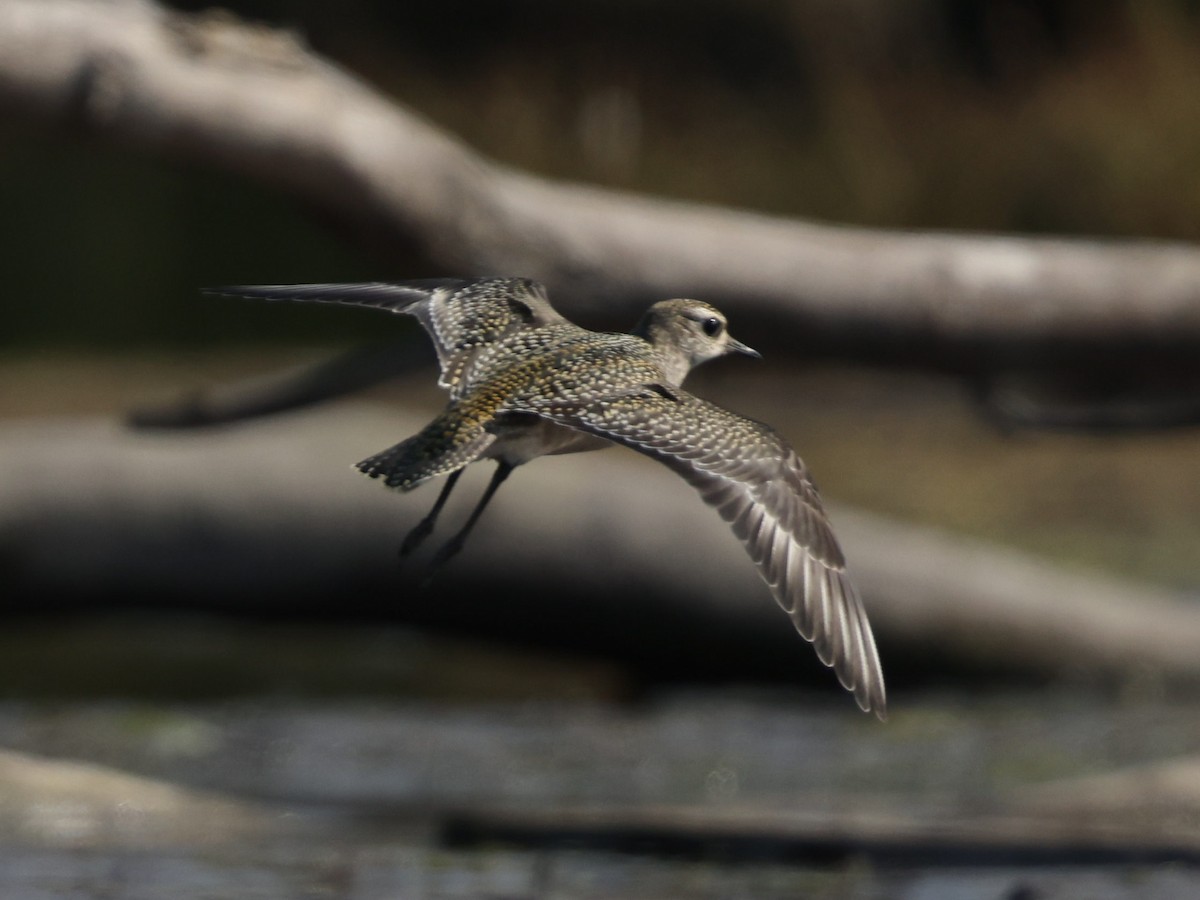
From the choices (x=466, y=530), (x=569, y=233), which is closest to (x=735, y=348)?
(x=466, y=530)

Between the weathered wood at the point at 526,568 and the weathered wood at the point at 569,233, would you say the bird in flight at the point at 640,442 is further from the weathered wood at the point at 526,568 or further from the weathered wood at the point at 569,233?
the weathered wood at the point at 526,568

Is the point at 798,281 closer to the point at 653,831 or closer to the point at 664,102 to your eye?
the point at 653,831

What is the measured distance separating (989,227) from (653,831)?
20.7 feet

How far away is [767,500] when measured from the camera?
3.23m

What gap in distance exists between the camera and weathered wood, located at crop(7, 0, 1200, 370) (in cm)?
491

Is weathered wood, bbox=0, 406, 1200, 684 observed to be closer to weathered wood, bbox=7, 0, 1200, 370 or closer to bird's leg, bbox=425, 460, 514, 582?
weathered wood, bbox=7, 0, 1200, 370

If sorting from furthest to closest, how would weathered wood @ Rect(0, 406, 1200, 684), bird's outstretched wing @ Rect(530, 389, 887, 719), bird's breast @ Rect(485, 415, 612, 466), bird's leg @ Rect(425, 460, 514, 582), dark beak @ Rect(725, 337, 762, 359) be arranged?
weathered wood @ Rect(0, 406, 1200, 684) < dark beak @ Rect(725, 337, 762, 359) < bird's leg @ Rect(425, 460, 514, 582) < bird's breast @ Rect(485, 415, 612, 466) < bird's outstretched wing @ Rect(530, 389, 887, 719)

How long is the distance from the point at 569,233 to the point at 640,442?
2.06 meters

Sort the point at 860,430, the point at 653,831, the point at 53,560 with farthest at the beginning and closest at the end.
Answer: the point at 860,430
the point at 53,560
the point at 653,831

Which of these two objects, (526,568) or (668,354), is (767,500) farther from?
(526,568)

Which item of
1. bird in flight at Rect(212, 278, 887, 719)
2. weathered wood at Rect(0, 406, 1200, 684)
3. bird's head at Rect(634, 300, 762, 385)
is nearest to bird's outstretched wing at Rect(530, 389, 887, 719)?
bird in flight at Rect(212, 278, 887, 719)

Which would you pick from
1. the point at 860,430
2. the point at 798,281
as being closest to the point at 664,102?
the point at 860,430

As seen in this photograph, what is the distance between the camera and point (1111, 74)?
36.6 ft

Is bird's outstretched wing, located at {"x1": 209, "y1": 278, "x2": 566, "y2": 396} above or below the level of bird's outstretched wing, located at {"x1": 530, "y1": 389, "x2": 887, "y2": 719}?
above
